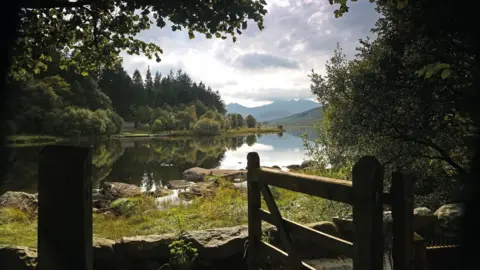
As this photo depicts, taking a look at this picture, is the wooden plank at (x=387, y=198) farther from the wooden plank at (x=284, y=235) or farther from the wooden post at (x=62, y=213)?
the wooden post at (x=62, y=213)

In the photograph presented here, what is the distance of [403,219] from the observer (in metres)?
2.33

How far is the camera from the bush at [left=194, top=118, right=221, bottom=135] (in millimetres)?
61094

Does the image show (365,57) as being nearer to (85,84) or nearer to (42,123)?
(42,123)

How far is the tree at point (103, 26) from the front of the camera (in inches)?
138

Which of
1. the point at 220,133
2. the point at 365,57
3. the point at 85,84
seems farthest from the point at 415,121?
the point at 220,133

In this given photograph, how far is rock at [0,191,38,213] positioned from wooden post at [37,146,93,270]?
24.2ft

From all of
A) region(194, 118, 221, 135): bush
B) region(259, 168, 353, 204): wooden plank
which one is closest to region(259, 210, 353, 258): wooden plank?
region(259, 168, 353, 204): wooden plank

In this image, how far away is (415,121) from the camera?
6.67 metres

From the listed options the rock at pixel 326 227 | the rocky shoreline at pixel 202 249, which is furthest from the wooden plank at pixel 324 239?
the rock at pixel 326 227

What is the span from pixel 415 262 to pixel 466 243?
6.49ft

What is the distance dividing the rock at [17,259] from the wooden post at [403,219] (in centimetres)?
346

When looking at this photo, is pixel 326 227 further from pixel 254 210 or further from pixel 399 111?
pixel 399 111

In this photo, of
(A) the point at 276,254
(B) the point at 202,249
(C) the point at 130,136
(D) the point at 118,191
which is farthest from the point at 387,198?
(C) the point at 130,136

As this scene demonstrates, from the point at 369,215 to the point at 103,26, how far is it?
412 cm
